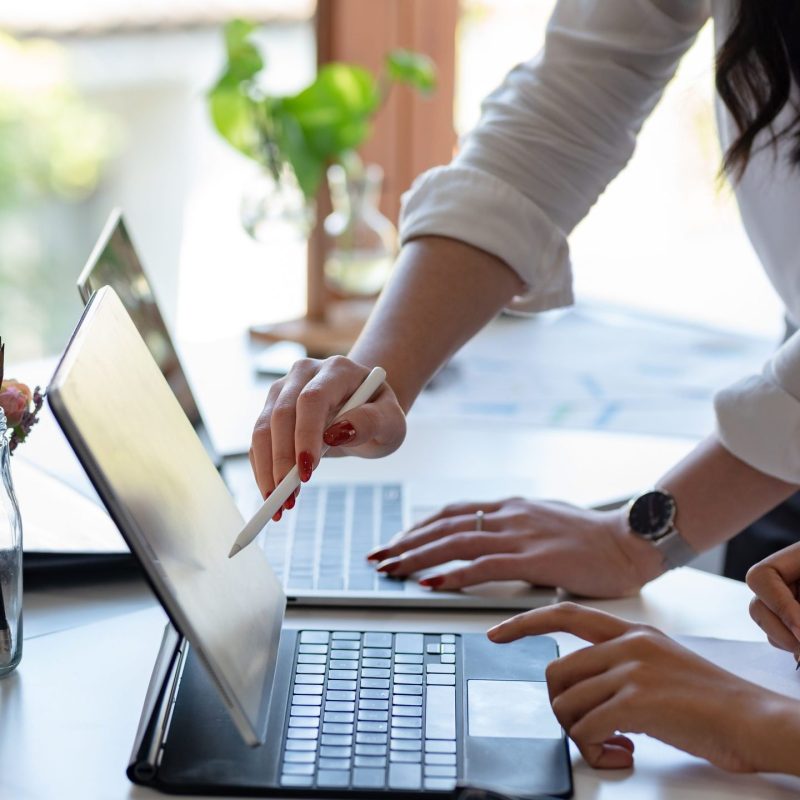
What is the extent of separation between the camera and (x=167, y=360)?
1.12m

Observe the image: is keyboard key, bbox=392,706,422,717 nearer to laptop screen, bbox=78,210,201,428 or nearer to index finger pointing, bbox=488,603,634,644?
index finger pointing, bbox=488,603,634,644

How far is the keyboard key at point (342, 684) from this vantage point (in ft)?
2.35

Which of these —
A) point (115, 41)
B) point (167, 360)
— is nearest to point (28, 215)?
point (115, 41)

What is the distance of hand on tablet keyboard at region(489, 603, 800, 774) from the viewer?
2.09 ft

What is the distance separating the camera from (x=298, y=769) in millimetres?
630

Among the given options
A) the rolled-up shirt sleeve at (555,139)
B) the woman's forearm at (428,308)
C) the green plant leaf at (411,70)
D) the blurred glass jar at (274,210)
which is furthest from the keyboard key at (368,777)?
the green plant leaf at (411,70)

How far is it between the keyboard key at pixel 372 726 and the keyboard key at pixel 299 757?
0.04 m

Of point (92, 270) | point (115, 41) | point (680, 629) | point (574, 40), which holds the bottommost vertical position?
point (115, 41)

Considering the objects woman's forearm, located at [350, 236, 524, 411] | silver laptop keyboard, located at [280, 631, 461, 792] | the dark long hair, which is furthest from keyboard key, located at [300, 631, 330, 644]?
the dark long hair

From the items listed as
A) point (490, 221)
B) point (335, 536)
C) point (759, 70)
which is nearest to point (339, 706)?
point (335, 536)

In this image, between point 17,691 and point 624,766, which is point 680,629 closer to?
point 624,766

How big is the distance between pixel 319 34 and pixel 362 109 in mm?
288

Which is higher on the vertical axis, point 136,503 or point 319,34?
point 136,503

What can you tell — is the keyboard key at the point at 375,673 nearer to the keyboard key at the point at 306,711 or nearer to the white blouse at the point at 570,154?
the keyboard key at the point at 306,711
